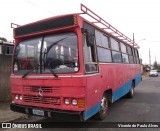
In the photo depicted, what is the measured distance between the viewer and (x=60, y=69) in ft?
19.9

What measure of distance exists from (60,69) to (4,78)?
518 centimetres

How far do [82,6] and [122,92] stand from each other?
16.9 ft

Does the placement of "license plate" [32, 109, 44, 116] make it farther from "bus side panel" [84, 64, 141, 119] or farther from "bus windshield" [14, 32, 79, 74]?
"bus side panel" [84, 64, 141, 119]

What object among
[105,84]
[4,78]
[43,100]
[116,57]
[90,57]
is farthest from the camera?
[4,78]

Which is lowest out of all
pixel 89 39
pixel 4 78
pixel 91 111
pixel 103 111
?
pixel 103 111

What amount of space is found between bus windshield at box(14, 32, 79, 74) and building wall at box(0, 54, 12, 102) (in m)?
3.78

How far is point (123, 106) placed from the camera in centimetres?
1021

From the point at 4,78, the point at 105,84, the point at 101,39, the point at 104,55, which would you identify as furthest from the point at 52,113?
the point at 4,78

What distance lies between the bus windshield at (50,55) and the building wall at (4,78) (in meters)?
3.78

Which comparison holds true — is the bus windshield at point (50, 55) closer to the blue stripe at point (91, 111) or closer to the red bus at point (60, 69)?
the red bus at point (60, 69)

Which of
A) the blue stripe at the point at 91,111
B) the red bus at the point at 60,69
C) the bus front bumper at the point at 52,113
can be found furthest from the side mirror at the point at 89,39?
the bus front bumper at the point at 52,113

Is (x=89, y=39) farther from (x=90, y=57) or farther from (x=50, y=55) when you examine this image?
(x=50, y=55)

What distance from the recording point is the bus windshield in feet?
19.8

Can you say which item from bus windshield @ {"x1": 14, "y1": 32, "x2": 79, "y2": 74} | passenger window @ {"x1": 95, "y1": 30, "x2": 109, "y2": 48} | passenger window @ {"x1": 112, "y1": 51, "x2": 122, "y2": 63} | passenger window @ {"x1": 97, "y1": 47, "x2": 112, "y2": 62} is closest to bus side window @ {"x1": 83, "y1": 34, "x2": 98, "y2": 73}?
bus windshield @ {"x1": 14, "y1": 32, "x2": 79, "y2": 74}
